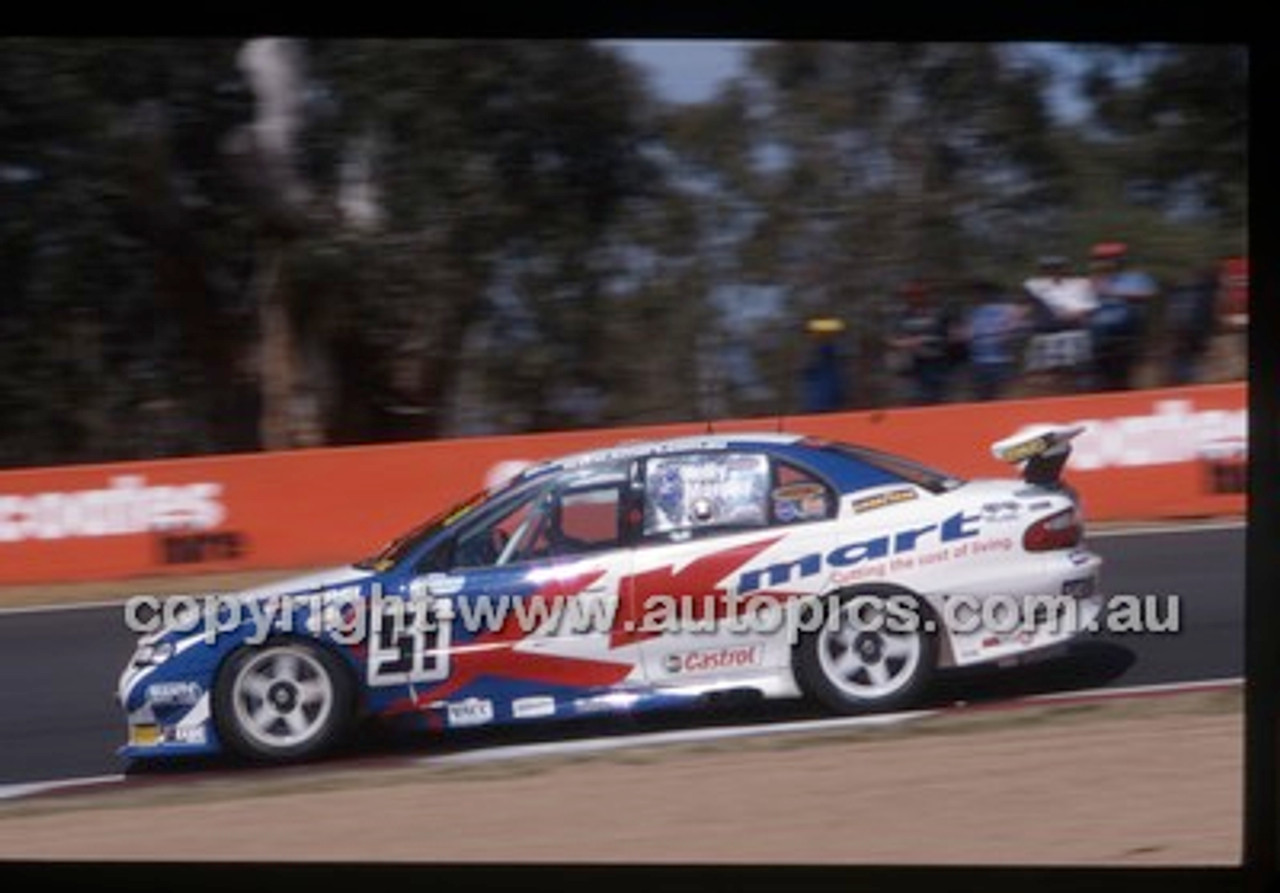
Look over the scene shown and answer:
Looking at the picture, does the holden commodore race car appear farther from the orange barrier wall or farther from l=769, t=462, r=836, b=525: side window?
the orange barrier wall

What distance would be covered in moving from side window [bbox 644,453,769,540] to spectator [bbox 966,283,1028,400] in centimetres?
590

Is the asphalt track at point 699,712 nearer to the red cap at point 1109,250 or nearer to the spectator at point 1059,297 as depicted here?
the spectator at point 1059,297

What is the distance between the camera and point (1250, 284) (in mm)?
6156

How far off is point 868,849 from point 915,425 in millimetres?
7689

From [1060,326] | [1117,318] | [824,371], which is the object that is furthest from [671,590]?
[824,371]

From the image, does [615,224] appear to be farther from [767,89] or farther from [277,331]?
[277,331]

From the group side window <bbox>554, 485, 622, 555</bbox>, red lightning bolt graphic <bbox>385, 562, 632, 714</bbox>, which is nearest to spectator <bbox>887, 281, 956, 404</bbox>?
side window <bbox>554, 485, 622, 555</bbox>

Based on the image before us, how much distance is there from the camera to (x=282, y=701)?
938 centimetres

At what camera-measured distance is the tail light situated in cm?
958

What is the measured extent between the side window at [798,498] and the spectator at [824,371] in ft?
21.4

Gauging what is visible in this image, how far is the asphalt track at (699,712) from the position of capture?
9.85m

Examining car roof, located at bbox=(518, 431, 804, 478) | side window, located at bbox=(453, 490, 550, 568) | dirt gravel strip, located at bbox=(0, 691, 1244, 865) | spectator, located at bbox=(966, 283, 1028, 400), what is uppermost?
spectator, located at bbox=(966, 283, 1028, 400)

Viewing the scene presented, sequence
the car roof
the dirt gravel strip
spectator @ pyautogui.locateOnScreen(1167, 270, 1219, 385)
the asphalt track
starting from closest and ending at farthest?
the dirt gravel strip < the car roof < the asphalt track < spectator @ pyautogui.locateOnScreen(1167, 270, 1219, 385)

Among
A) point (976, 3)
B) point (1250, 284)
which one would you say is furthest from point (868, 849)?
point (976, 3)
